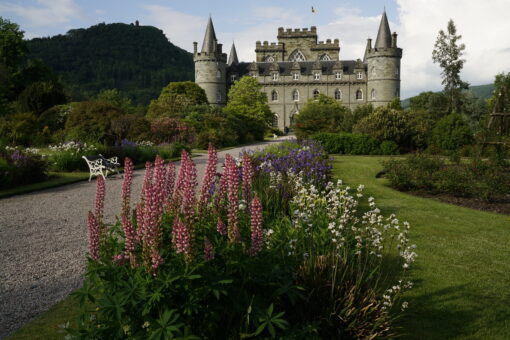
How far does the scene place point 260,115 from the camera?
153 ft

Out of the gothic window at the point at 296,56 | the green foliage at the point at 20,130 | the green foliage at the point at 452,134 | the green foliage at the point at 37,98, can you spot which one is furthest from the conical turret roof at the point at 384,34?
the green foliage at the point at 20,130

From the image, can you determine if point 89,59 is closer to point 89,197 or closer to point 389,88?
point 389,88

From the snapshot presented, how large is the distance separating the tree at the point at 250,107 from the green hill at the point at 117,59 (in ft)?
119

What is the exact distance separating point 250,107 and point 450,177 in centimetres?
3748

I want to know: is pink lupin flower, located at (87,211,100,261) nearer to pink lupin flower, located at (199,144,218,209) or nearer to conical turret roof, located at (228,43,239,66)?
pink lupin flower, located at (199,144,218,209)

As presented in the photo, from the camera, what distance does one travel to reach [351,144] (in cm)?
2469

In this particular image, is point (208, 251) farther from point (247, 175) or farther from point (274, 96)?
point (274, 96)

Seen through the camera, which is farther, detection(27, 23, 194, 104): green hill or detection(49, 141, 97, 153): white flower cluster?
detection(27, 23, 194, 104): green hill

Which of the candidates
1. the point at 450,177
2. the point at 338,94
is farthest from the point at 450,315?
the point at 338,94

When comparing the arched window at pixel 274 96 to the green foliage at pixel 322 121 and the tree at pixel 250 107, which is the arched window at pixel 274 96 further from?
Answer: the green foliage at pixel 322 121

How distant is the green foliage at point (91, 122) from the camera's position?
68.3ft

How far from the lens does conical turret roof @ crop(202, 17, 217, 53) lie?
6131 centimetres

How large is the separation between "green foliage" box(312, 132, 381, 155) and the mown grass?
47.3 feet

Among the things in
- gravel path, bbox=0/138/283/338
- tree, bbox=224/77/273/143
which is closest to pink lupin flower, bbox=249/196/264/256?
gravel path, bbox=0/138/283/338
